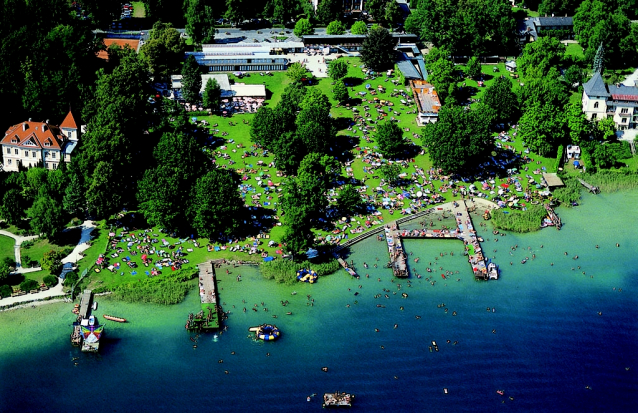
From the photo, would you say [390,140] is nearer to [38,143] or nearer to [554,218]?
[554,218]

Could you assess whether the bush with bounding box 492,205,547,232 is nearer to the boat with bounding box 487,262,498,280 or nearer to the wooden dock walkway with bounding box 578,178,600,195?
the boat with bounding box 487,262,498,280

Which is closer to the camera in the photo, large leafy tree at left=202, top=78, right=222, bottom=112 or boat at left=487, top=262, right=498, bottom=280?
boat at left=487, top=262, right=498, bottom=280

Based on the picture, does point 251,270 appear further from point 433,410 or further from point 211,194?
point 433,410

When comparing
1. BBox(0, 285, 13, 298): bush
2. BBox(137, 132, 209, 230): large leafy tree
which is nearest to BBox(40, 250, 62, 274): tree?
BBox(0, 285, 13, 298): bush

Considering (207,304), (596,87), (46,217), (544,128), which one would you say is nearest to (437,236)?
(544,128)

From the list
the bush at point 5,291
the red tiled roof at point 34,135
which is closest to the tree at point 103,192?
the red tiled roof at point 34,135

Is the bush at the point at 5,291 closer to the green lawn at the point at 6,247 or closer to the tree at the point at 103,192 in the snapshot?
the green lawn at the point at 6,247
